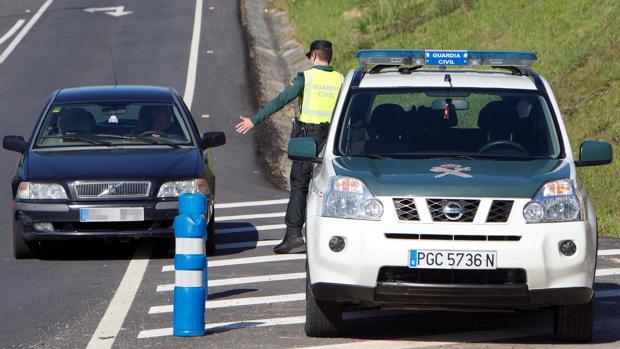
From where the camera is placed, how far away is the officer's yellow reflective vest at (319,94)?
1348cm

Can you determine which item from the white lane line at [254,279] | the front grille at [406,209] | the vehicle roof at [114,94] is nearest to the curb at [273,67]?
the vehicle roof at [114,94]

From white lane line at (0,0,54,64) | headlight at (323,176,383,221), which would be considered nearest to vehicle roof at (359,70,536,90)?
headlight at (323,176,383,221)

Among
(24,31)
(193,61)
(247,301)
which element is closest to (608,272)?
(247,301)

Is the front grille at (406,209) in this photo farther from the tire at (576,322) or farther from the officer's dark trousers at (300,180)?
the officer's dark trousers at (300,180)

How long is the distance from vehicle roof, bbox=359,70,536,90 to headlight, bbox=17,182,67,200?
357 cm

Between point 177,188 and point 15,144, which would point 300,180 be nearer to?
point 177,188

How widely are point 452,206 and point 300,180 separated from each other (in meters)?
4.81

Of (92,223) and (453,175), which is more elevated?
(453,175)

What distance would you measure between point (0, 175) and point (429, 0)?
17.8 metres

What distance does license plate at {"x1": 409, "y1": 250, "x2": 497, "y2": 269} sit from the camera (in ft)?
28.5

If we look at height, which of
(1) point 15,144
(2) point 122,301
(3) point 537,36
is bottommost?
(2) point 122,301

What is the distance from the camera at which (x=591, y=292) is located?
891 cm

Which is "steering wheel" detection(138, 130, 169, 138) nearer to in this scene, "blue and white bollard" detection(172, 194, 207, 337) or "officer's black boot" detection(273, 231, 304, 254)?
"officer's black boot" detection(273, 231, 304, 254)

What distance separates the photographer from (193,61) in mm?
33469
